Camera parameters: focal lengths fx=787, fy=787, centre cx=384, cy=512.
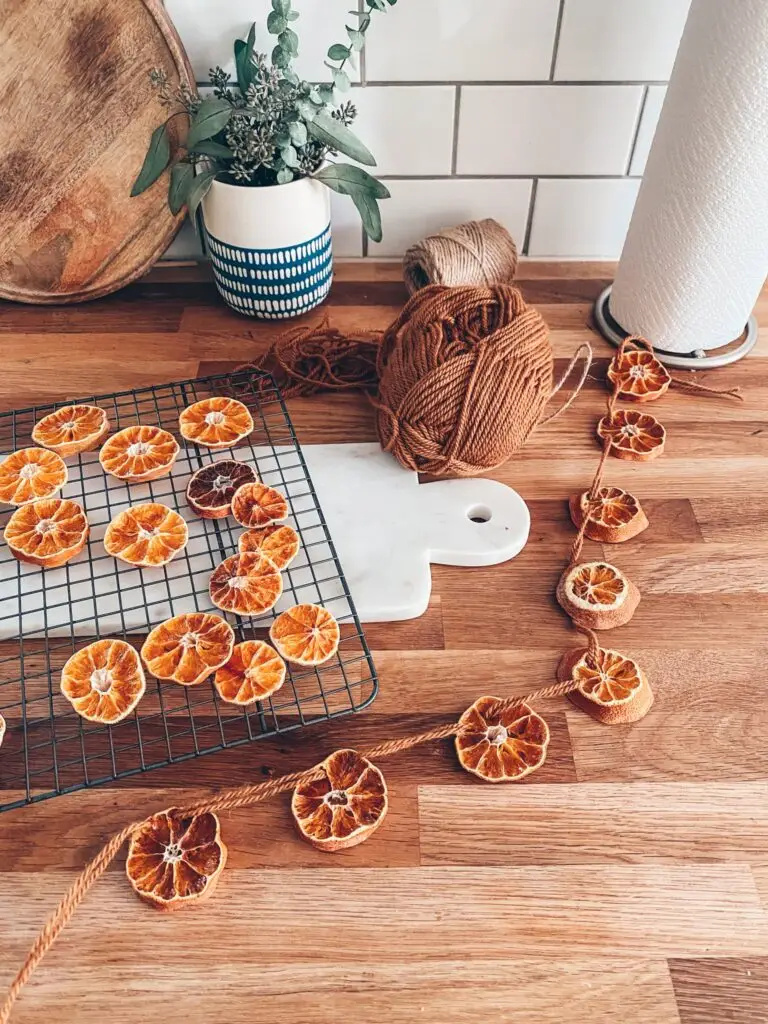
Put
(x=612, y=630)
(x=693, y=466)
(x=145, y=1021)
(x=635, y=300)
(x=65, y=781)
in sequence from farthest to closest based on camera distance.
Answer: (x=635, y=300), (x=693, y=466), (x=612, y=630), (x=65, y=781), (x=145, y=1021)

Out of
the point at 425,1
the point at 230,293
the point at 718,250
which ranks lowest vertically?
the point at 230,293

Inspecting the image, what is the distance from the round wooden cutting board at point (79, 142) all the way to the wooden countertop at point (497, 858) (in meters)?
0.73

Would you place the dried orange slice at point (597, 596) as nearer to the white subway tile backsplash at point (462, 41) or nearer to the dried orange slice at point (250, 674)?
the dried orange slice at point (250, 674)

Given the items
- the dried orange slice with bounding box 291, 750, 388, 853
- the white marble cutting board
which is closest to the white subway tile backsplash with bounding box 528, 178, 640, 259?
the white marble cutting board

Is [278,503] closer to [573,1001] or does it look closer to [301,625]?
[301,625]

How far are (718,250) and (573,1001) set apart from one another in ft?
2.78

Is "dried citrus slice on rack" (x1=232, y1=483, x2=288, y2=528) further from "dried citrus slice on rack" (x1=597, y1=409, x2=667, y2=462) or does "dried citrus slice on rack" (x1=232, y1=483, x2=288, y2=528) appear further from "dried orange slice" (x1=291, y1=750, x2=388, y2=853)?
"dried citrus slice on rack" (x1=597, y1=409, x2=667, y2=462)

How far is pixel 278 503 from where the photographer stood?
2.78 feet

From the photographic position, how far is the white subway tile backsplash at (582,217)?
121 cm

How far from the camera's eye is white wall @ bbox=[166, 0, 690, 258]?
1.05m

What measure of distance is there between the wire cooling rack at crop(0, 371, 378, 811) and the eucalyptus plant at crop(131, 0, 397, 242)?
0.31 metres

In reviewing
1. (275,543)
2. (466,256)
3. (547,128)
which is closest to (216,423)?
(275,543)

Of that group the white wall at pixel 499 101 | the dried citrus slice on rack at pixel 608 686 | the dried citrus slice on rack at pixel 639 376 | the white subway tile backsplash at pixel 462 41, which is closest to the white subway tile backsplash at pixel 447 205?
the white wall at pixel 499 101

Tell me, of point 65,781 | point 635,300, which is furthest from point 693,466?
point 65,781
